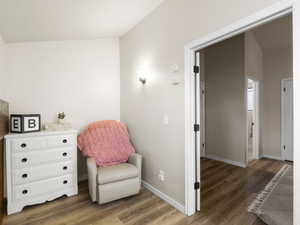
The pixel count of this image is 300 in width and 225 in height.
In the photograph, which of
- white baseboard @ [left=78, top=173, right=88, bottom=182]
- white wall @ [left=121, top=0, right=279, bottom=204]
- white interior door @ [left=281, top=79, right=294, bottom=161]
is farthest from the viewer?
white interior door @ [left=281, top=79, right=294, bottom=161]

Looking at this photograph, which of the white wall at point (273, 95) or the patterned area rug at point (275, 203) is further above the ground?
the white wall at point (273, 95)

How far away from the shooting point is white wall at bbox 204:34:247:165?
3.74 meters

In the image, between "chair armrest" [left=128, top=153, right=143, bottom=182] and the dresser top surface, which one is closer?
the dresser top surface

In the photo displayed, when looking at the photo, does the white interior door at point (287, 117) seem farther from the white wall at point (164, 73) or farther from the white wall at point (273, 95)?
the white wall at point (164, 73)

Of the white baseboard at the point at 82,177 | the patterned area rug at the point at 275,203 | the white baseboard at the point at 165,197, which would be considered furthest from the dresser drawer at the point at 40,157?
the patterned area rug at the point at 275,203

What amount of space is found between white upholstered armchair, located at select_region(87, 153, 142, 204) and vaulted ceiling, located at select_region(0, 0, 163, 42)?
1.91 metres

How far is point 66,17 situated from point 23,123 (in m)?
1.51

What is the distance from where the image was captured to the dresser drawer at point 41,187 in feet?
6.89

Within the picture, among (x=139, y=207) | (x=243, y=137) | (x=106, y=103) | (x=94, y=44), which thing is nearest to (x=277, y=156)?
(x=243, y=137)

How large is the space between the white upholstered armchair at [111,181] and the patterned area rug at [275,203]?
156 centimetres

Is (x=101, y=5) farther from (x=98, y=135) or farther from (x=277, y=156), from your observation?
(x=277, y=156)

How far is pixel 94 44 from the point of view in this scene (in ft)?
10.2

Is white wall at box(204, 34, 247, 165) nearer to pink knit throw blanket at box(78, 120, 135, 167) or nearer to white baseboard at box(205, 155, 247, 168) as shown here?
white baseboard at box(205, 155, 247, 168)

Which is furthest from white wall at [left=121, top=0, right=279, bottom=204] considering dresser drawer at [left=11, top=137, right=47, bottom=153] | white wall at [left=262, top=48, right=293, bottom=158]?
white wall at [left=262, top=48, right=293, bottom=158]
